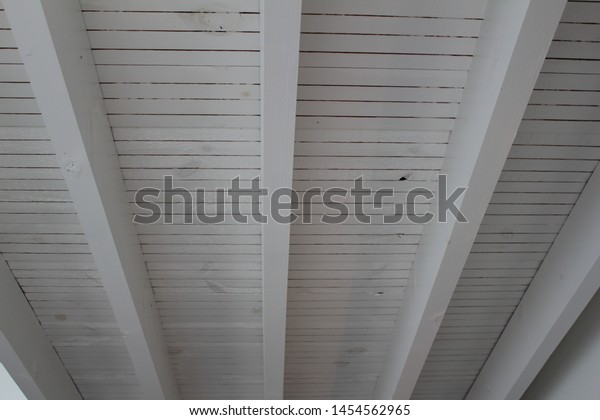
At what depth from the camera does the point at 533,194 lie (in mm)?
2299

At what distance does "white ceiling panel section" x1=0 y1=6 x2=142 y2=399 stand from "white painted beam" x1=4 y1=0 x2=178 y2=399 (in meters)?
0.23

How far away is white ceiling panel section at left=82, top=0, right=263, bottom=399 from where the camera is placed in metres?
1.72

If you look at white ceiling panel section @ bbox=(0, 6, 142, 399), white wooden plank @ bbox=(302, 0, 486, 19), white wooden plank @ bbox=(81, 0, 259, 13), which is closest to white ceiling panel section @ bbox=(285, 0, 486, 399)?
white wooden plank @ bbox=(302, 0, 486, 19)

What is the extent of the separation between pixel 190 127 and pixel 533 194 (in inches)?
57.4

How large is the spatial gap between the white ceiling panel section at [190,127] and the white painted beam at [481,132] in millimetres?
749

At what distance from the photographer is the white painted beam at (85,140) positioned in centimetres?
150

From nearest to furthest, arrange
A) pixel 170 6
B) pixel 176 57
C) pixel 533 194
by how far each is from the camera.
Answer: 1. pixel 170 6
2. pixel 176 57
3. pixel 533 194

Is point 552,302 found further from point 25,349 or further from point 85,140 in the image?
point 25,349

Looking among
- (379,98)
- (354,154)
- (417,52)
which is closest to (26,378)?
(354,154)

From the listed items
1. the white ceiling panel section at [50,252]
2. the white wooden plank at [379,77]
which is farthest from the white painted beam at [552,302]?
the white ceiling panel section at [50,252]

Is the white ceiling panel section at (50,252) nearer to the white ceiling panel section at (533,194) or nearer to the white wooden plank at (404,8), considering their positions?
the white wooden plank at (404,8)

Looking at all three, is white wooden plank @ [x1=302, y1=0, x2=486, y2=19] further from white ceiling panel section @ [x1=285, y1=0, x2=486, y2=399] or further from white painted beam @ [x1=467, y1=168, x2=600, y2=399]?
white painted beam @ [x1=467, y1=168, x2=600, y2=399]

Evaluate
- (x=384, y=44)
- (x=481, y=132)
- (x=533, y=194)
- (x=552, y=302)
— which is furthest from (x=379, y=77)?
(x=552, y=302)

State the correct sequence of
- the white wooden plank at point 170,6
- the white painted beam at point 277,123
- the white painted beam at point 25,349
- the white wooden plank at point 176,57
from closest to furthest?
the white painted beam at point 277,123 → the white wooden plank at point 170,6 → the white wooden plank at point 176,57 → the white painted beam at point 25,349
